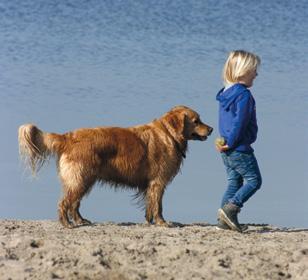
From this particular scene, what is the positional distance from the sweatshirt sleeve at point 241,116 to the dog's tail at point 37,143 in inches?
84.9

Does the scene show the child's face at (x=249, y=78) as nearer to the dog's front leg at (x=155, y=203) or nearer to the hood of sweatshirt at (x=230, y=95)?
the hood of sweatshirt at (x=230, y=95)

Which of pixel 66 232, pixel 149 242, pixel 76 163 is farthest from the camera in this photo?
pixel 76 163

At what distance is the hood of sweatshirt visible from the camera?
9008 mm

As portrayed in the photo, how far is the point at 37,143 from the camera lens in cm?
962

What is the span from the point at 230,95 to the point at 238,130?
0.43 metres

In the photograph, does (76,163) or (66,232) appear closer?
(66,232)

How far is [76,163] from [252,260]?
Result: 121 inches

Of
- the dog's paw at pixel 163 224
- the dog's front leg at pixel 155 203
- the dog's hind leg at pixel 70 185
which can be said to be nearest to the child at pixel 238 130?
the dog's paw at pixel 163 224

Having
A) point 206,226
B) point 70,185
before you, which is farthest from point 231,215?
point 70,185

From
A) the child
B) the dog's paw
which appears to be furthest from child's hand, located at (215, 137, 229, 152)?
the dog's paw

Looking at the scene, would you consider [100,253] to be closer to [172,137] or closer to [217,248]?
[217,248]

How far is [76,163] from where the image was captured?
951 cm

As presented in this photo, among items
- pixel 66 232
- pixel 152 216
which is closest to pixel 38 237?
pixel 66 232

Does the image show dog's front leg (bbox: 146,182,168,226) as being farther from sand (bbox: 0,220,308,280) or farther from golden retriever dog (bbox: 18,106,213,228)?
sand (bbox: 0,220,308,280)
